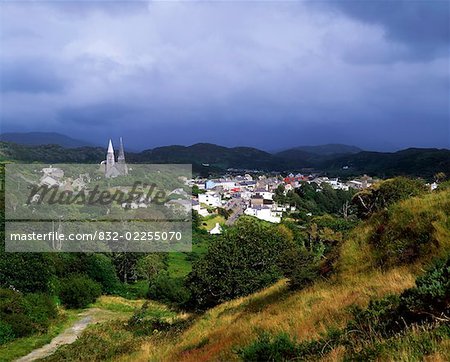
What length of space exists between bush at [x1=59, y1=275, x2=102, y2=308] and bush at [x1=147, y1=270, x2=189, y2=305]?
5.48 metres

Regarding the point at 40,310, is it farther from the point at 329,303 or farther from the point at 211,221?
the point at 211,221

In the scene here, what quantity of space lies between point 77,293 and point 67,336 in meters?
7.37

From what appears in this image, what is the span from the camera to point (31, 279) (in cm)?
2608

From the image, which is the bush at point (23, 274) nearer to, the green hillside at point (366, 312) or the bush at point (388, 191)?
the green hillside at point (366, 312)

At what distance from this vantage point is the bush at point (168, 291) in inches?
1211

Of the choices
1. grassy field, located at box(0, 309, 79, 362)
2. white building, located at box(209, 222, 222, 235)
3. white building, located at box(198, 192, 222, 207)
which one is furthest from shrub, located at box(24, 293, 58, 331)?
white building, located at box(198, 192, 222, 207)

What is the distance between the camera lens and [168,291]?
3139 centimetres

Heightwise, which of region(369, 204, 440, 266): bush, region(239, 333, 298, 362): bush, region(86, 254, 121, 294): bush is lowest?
region(86, 254, 121, 294): bush

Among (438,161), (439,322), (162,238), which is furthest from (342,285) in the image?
(438,161)

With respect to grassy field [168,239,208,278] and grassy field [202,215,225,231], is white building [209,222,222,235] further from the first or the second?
grassy field [168,239,208,278]

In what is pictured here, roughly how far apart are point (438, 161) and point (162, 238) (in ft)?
390

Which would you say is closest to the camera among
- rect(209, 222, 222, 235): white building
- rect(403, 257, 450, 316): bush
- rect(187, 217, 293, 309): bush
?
rect(403, 257, 450, 316): bush

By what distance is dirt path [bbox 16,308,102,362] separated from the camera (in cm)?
1609

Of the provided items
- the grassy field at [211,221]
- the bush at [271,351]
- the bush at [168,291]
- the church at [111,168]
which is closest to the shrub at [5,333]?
the bush at [168,291]
